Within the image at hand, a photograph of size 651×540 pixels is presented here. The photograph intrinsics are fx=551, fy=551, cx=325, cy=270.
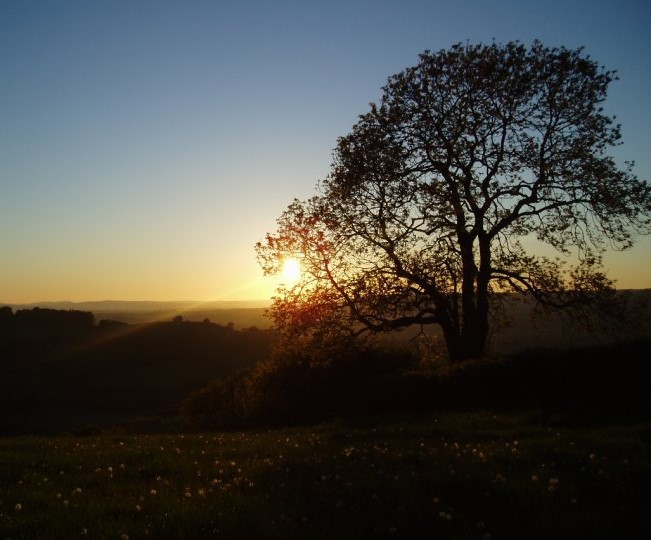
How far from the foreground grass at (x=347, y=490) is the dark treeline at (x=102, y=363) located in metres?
65.2

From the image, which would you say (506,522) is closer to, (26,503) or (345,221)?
(26,503)

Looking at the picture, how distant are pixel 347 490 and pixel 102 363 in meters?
128

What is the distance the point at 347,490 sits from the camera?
9.12 meters

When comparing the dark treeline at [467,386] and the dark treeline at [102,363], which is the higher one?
the dark treeline at [467,386]

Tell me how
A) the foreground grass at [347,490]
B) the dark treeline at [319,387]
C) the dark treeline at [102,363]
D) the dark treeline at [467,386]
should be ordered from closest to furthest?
1. the foreground grass at [347,490]
2. the dark treeline at [467,386]
3. the dark treeline at [319,387]
4. the dark treeline at [102,363]

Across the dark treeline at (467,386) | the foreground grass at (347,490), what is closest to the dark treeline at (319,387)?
the dark treeline at (467,386)

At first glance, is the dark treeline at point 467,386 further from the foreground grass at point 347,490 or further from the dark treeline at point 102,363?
the dark treeline at point 102,363

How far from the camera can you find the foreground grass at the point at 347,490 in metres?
7.20

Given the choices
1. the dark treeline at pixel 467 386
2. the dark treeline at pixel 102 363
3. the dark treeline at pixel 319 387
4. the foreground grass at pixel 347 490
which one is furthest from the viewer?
the dark treeline at pixel 102 363

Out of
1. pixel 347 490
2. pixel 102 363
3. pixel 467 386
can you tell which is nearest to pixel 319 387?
pixel 467 386

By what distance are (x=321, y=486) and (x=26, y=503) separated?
187 inches

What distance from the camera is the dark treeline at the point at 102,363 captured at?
93.7m

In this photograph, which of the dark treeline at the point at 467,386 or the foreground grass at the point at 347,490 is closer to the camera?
the foreground grass at the point at 347,490

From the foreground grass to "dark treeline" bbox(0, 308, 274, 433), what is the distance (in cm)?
6516
